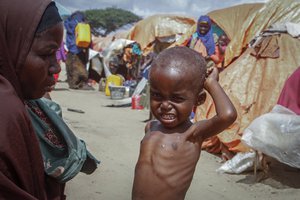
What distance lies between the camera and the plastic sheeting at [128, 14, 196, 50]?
513 inches

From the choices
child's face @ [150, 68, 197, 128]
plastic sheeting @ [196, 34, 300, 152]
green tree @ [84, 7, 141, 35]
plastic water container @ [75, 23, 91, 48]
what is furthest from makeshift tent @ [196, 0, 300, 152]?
green tree @ [84, 7, 141, 35]

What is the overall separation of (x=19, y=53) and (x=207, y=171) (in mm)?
3220

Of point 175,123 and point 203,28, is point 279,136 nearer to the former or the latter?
point 175,123

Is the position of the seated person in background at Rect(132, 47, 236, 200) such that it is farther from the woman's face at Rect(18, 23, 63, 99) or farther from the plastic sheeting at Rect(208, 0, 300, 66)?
the plastic sheeting at Rect(208, 0, 300, 66)

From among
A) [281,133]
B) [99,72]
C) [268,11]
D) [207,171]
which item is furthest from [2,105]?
[99,72]

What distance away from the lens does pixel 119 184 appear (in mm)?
3539

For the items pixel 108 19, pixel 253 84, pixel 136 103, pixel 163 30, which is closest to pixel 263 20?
pixel 253 84

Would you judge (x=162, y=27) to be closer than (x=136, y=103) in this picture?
No

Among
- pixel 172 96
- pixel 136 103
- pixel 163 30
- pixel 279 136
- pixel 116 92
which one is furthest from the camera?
pixel 163 30

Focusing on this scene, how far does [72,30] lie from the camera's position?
998cm

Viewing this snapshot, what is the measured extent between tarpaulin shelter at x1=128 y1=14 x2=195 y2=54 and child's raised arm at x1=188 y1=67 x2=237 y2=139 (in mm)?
10941

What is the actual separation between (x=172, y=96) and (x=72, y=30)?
8.51m

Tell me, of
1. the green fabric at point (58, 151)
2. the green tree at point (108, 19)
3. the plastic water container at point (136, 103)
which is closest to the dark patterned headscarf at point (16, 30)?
the green fabric at point (58, 151)

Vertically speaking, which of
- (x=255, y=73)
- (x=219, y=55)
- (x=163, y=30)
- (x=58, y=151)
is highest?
(x=58, y=151)
